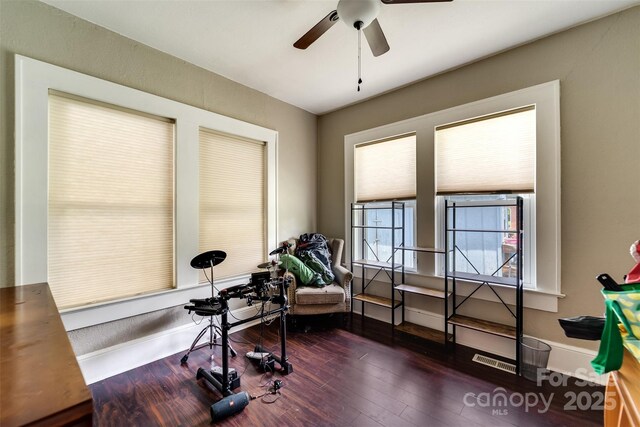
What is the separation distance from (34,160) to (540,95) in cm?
401

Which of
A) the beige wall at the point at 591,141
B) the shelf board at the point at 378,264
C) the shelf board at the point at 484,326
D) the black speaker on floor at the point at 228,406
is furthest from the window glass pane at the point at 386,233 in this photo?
the black speaker on floor at the point at 228,406

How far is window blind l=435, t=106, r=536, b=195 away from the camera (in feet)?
7.57

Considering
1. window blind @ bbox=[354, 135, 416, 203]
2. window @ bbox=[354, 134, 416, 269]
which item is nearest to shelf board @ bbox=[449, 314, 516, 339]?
window @ bbox=[354, 134, 416, 269]

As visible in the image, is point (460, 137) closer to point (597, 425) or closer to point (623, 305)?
point (623, 305)

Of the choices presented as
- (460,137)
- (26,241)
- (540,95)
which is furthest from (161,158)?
(540,95)

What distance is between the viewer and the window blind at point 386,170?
3.05 metres

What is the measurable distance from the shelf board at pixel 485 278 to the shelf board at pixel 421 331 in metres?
0.67

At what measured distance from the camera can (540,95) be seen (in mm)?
2201

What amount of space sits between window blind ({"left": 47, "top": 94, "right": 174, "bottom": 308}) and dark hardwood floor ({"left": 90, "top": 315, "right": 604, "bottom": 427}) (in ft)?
2.66

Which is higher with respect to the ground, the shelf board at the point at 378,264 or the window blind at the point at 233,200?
the window blind at the point at 233,200

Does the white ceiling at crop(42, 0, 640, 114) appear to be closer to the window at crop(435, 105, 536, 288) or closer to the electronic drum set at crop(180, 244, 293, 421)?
the window at crop(435, 105, 536, 288)

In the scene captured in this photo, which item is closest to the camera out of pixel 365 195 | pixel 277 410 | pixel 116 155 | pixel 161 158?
pixel 277 410

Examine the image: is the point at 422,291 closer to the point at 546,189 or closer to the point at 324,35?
the point at 546,189

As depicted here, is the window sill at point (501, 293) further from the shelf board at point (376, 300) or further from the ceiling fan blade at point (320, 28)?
the ceiling fan blade at point (320, 28)
